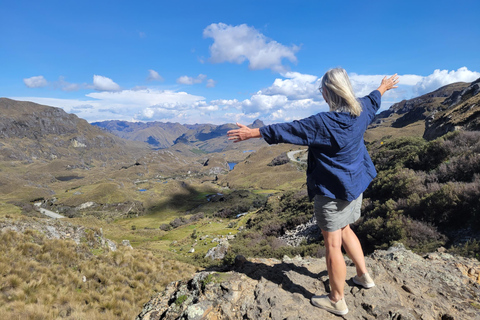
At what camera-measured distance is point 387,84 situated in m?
4.45

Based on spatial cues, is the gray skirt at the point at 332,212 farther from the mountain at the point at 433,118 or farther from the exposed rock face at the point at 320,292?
the mountain at the point at 433,118

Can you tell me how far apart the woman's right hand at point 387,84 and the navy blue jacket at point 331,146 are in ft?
3.32

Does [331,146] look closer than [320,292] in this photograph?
Yes

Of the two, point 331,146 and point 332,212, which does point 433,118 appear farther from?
point 331,146

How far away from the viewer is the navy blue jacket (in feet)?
10.4

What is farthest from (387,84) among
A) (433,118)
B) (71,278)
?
(433,118)

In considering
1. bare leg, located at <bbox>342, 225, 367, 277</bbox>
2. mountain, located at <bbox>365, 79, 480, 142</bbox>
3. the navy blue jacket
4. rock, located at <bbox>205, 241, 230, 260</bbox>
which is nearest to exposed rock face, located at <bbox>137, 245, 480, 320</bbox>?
bare leg, located at <bbox>342, 225, 367, 277</bbox>

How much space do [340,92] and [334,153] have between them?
0.87 meters

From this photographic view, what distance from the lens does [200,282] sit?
209 inches

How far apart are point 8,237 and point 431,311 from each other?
45.3 feet

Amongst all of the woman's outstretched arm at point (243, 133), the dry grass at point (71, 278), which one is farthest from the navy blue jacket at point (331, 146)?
the dry grass at point (71, 278)

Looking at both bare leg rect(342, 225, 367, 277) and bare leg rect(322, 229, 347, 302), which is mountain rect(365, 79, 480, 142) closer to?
bare leg rect(342, 225, 367, 277)

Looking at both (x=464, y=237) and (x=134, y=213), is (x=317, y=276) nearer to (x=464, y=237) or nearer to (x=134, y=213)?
(x=464, y=237)

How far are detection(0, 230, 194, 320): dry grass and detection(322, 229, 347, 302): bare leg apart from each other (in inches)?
254
